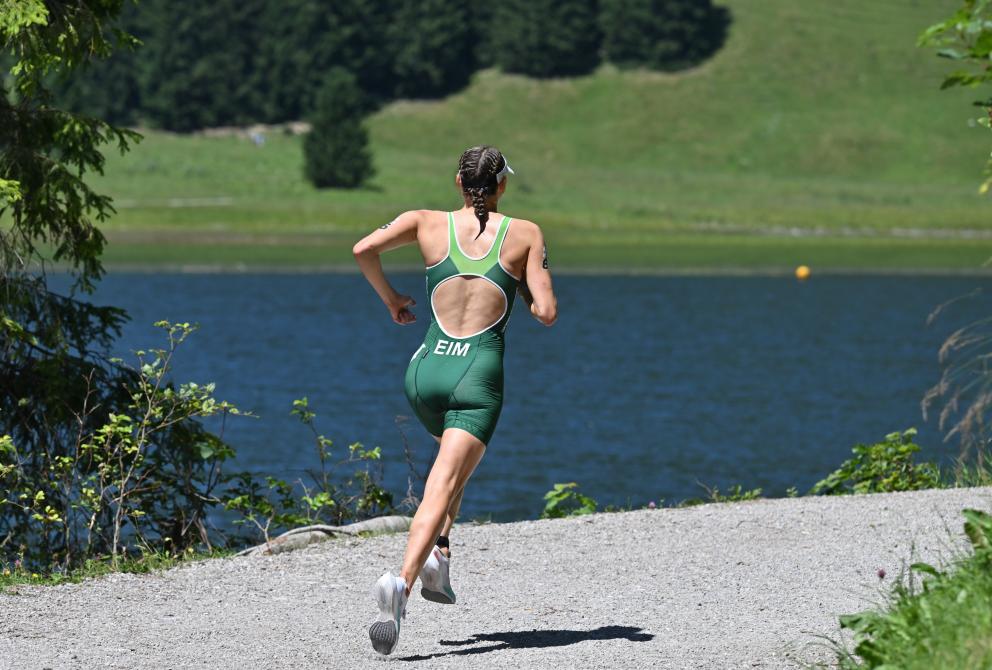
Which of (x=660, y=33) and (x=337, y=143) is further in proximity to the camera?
(x=660, y=33)

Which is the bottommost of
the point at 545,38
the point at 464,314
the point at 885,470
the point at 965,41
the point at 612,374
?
the point at 545,38

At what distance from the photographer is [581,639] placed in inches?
339

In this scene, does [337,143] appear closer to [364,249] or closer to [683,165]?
[683,165]

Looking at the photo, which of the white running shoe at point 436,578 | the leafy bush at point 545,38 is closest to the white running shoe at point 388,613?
the white running shoe at point 436,578

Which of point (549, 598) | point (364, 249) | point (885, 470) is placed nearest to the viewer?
point (364, 249)

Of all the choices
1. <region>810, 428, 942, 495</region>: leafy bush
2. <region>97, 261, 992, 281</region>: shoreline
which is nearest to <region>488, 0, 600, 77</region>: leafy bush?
<region>97, 261, 992, 281</region>: shoreline

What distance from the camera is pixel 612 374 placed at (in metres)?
37.8

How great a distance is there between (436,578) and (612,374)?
29290 mm

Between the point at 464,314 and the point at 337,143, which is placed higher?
the point at 464,314

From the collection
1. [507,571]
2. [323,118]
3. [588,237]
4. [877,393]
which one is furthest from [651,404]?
[323,118]

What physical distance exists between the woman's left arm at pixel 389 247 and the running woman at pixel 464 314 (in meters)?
0.01

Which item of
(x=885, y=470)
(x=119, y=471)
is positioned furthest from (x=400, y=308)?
(x=885, y=470)

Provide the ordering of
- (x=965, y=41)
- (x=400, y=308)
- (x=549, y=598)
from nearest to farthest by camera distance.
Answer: (x=965, y=41)
(x=400, y=308)
(x=549, y=598)

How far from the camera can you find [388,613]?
26.6 feet
